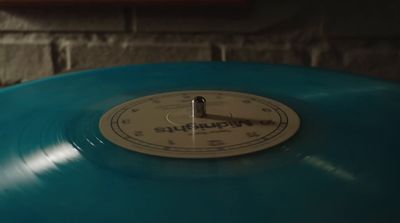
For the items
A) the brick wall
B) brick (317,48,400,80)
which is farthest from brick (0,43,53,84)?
brick (317,48,400,80)

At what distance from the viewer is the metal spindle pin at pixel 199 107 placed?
451mm

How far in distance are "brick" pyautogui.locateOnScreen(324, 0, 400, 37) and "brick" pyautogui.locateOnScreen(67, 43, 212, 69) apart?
0.18m

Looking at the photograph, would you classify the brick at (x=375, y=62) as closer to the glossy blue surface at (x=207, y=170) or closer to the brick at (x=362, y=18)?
the brick at (x=362, y=18)

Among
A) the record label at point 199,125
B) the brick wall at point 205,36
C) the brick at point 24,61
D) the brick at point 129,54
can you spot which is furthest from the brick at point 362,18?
the brick at point 24,61

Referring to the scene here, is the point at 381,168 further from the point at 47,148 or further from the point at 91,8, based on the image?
the point at 91,8

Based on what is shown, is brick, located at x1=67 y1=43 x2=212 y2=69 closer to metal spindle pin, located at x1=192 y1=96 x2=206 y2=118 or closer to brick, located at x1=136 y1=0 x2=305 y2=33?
brick, located at x1=136 y1=0 x2=305 y2=33

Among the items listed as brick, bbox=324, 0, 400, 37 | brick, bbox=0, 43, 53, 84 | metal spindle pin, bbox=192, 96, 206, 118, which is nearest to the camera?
metal spindle pin, bbox=192, 96, 206, 118

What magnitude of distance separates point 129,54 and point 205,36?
121mm

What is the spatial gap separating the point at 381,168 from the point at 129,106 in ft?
0.74

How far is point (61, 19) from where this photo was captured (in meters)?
0.85

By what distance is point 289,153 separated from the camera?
1.26ft

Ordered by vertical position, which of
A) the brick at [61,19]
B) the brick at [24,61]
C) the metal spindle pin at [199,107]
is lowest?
the brick at [24,61]

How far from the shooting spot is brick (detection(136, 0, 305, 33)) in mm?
780

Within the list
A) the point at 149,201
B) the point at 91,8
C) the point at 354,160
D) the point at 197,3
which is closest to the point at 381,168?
the point at 354,160
